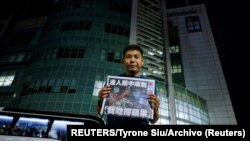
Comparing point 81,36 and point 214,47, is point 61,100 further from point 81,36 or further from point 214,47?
point 214,47

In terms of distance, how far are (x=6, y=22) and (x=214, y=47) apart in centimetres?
4883

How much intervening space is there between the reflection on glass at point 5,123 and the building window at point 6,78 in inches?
1109

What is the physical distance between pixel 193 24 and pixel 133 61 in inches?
1865

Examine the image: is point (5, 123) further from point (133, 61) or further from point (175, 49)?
point (175, 49)

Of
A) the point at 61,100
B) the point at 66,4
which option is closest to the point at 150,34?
the point at 66,4

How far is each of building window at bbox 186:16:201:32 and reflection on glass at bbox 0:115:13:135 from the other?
45221 mm

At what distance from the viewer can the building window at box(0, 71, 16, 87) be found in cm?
3104

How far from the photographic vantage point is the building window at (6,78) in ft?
102

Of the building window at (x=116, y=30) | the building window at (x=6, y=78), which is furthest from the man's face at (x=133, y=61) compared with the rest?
the building window at (x=6, y=78)

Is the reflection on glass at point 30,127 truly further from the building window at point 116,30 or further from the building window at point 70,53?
the building window at point 116,30

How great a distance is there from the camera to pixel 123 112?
2.77 metres

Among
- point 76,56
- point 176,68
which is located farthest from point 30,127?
point 176,68

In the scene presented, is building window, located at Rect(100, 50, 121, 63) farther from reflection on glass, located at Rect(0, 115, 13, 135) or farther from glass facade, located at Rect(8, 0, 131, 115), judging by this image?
reflection on glass, located at Rect(0, 115, 13, 135)

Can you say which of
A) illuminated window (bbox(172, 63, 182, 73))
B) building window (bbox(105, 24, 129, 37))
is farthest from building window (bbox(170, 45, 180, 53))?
building window (bbox(105, 24, 129, 37))
